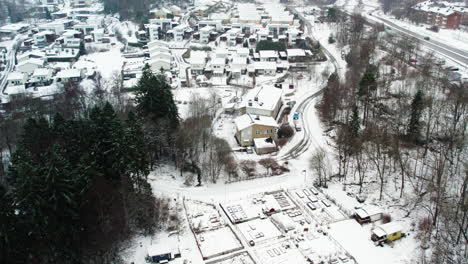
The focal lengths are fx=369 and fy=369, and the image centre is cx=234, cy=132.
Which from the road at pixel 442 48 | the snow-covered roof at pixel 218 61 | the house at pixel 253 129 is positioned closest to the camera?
the house at pixel 253 129

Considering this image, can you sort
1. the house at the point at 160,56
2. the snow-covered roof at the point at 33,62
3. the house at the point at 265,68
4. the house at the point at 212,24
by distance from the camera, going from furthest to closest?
the house at the point at 212,24 < the house at the point at 160,56 < the snow-covered roof at the point at 33,62 < the house at the point at 265,68

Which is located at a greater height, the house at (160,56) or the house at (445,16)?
the house at (445,16)

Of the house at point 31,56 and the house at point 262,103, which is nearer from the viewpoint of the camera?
the house at point 262,103

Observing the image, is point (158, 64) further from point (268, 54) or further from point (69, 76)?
point (268, 54)

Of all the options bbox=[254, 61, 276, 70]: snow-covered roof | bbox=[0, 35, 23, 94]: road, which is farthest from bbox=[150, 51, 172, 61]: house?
bbox=[0, 35, 23, 94]: road

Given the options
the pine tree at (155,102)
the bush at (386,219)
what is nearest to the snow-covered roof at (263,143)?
the pine tree at (155,102)

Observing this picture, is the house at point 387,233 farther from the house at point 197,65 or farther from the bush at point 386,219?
the house at point 197,65

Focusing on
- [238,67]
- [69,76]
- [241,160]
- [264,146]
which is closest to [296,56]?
[238,67]
